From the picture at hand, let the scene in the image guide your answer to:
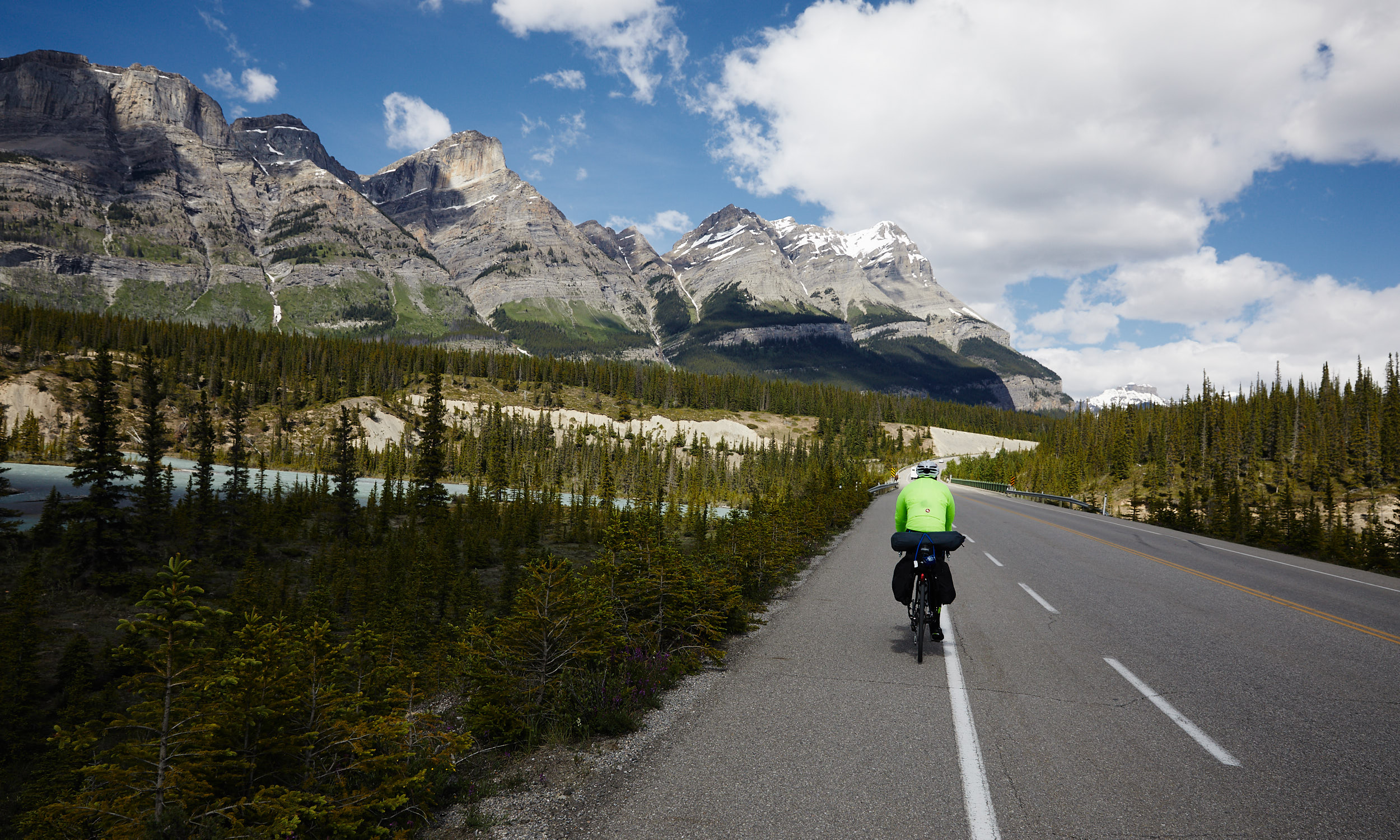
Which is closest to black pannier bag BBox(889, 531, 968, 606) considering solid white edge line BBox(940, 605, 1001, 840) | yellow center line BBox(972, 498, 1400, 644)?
solid white edge line BBox(940, 605, 1001, 840)

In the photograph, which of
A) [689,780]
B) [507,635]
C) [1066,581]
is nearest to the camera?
[689,780]

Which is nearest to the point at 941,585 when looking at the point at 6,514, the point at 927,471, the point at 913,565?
the point at 913,565

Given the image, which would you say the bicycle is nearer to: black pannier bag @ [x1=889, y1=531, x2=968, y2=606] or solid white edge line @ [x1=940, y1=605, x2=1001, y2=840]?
black pannier bag @ [x1=889, y1=531, x2=968, y2=606]

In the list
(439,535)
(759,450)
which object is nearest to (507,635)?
(439,535)

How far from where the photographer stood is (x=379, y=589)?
23672 millimetres

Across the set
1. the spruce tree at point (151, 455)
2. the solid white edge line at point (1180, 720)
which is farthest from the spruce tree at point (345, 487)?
the solid white edge line at point (1180, 720)

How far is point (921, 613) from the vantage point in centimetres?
795

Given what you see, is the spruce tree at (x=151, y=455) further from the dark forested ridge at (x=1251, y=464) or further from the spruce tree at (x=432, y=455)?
the dark forested ridge at (x=1251, y=464)

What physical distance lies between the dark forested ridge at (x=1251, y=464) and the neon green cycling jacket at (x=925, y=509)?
74.5 feet

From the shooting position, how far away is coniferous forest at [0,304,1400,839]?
447 centimetres

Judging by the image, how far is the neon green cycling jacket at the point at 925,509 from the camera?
8625 mm

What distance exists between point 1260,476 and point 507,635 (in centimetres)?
8669

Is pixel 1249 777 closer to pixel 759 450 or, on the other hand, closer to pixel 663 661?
pixel 663 661

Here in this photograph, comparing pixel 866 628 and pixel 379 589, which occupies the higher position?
pixel 866 628
